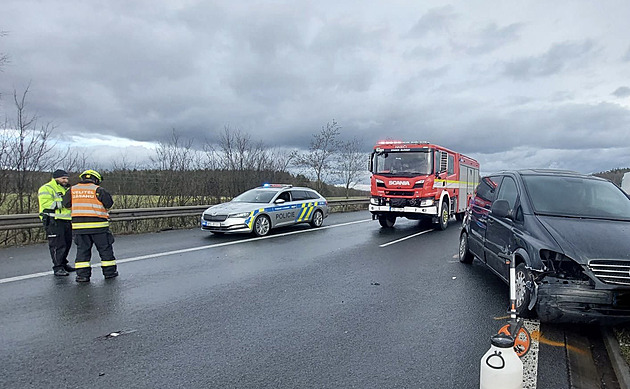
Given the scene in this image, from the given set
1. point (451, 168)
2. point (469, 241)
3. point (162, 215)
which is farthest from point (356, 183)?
point (469, 241)

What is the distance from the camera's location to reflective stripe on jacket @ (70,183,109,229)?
271 inches

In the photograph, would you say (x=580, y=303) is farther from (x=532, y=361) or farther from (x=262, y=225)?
(x=262, y=225)

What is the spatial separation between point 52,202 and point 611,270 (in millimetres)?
8235

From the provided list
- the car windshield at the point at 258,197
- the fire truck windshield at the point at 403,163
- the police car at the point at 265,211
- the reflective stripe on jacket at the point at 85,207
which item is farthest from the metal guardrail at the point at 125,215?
the fire truck windshield at the point at 403,163

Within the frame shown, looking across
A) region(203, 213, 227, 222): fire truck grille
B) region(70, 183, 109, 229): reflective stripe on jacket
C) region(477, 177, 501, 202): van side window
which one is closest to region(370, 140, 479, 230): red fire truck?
region(203, 213, 227, 222): fire truck grille

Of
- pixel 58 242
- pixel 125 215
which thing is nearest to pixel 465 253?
pixel 58 242

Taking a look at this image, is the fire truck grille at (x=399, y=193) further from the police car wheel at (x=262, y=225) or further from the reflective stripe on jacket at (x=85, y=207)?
the reflective stripe on jacket at (x=85, y=207)

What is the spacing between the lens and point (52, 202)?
23.7 feet

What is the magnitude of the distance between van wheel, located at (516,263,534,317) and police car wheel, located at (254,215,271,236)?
333 inches

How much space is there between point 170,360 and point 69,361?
930 mm

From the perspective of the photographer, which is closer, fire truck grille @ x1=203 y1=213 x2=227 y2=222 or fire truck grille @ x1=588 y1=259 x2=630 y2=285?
fire truck grille @ x1=588 y1=259 x2=630 y2=285

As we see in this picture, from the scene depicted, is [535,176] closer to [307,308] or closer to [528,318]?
[528,318]

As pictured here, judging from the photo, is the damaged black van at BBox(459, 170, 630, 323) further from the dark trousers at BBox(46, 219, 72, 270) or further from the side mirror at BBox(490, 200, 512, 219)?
the dark trousers at BBox(46, 219, 72, 270)

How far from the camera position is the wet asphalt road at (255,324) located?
3609 mm
